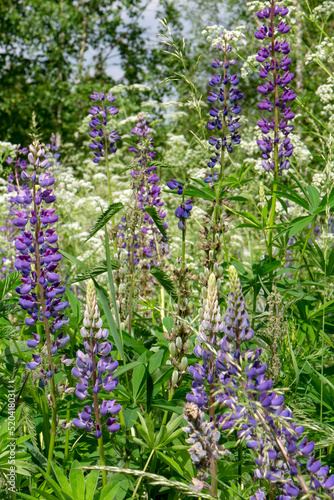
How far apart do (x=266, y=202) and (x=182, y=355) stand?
1.41 m

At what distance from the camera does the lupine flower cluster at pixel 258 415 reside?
1005 mm

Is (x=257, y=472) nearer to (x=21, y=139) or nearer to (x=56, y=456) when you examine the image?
(x=56, y=456)

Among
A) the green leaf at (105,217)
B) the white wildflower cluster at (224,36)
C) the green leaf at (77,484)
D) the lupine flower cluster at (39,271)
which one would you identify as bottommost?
the green leaf at (77,484)

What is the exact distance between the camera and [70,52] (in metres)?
13.0

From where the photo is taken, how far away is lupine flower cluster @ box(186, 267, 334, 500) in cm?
100

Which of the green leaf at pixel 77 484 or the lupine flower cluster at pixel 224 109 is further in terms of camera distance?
the lupine flower cluster at pixel 224 109

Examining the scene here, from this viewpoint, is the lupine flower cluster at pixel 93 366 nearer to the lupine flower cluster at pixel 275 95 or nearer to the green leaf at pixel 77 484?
the green leaf at pixel 77 484

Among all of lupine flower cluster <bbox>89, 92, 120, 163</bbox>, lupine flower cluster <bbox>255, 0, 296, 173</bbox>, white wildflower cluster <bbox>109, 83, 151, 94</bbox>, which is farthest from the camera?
white wildflower cluster <bbox>109, 83, 151, 94</bbox>

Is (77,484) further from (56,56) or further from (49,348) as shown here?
(56,56)

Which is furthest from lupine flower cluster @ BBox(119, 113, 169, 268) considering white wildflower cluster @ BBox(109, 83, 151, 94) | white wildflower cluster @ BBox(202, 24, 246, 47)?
white wildflower cluster @ BBox(109, 83, 151, 94)

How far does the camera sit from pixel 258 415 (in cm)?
98

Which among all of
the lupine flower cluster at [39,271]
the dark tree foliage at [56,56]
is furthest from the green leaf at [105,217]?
the dark tree foliage at [56,56]

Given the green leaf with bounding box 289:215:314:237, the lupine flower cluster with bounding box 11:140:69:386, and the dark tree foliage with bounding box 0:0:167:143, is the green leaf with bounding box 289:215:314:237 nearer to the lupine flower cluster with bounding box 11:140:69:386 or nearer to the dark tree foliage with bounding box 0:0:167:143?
the lupine flower cluster with bounding box 11:140:69:386

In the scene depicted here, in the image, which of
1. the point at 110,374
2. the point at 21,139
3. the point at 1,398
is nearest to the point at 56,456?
the point at 1,398
